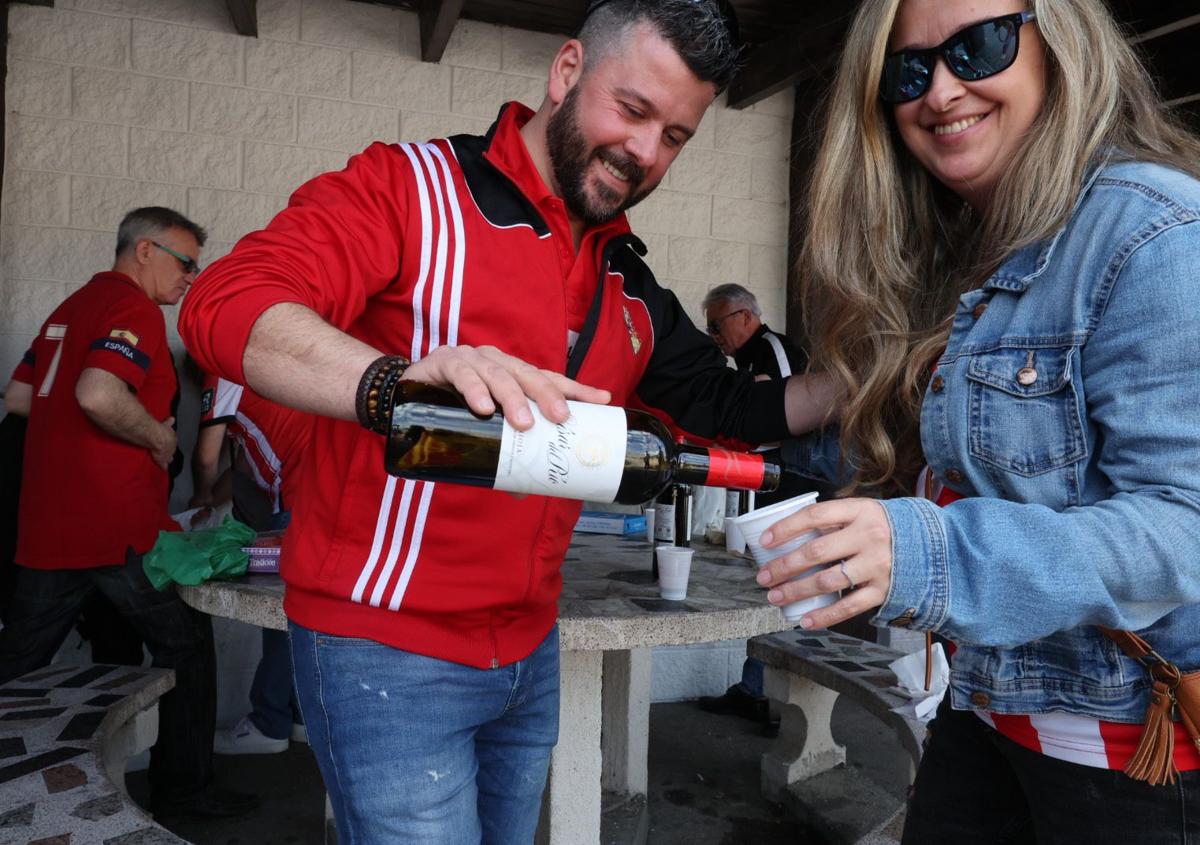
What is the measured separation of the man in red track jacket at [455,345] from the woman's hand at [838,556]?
0.37 m

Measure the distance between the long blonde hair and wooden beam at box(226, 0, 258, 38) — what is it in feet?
10.8

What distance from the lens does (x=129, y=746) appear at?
2.69m

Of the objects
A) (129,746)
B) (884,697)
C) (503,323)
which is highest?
(503,323)

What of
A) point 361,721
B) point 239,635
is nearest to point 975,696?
point 361,721

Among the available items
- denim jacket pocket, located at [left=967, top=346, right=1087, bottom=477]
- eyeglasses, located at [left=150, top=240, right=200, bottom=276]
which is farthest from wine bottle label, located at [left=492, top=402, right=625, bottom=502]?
eyeglasses, located at [left=150, top=240, right=200, bottom=276]

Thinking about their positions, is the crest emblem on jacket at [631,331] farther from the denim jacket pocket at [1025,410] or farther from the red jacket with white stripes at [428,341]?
the denim jacket pocket at [1025,410]

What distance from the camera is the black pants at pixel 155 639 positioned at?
3.10 m

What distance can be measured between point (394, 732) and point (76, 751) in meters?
1.40

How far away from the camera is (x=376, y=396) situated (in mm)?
979

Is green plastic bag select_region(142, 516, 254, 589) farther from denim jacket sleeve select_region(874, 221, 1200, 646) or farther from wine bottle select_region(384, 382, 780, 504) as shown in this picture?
denim jacket sleeve select_region(874, 221, 1200, 646)

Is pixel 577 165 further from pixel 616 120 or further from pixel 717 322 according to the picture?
pixel 717 322

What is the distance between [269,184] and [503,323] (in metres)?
3.24

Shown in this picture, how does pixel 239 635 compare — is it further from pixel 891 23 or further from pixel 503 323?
pixel 891 23

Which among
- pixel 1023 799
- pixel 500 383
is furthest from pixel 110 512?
pixel 1023 799
